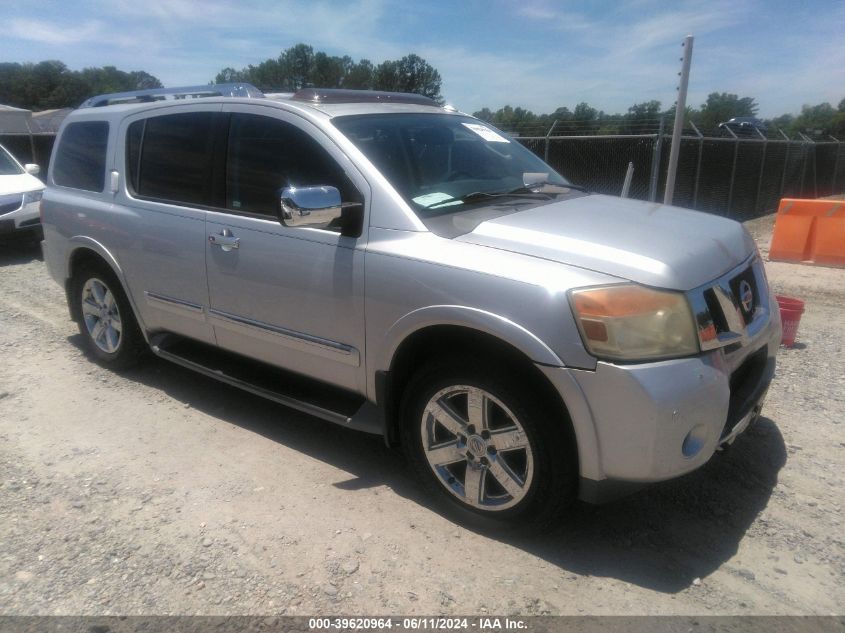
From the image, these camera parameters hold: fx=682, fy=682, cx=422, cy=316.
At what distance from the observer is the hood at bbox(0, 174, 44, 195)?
9.71 meters

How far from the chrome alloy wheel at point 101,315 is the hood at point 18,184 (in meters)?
5.79

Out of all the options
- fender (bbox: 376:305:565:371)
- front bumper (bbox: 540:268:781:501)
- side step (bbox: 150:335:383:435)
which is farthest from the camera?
side step (bbox: 150:335:383:435)

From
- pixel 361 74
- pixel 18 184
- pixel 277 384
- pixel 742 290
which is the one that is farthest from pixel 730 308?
pixel 361 74

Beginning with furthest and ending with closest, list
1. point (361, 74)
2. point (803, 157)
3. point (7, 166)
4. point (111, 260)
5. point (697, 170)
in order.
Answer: point (361, 74) < point (803, 157) < point (697, 170) < point (7, 166) < point (111, 260)

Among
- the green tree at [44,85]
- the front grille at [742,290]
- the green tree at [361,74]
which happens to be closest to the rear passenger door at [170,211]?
the front grille at [742,290]

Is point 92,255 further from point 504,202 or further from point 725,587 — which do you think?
point 725,587

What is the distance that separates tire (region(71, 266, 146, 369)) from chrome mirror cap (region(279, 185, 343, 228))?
2.28 meters

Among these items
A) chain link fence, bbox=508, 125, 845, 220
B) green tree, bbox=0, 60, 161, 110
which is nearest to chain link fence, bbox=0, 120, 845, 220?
chain link fence, bbox=508, 125, 845, 220

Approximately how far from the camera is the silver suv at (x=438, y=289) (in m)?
2.55

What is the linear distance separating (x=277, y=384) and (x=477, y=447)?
1339mm

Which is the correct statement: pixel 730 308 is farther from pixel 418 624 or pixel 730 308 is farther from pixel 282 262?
pixel 282 262

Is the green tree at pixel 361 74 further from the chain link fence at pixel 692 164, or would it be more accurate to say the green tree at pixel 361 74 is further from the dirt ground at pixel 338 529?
the dirt ground at pixel 338 529

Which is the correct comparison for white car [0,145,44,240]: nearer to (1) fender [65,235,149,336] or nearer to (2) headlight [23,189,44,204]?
(2) headlight [23,189,44,204]

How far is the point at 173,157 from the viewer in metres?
4.21
